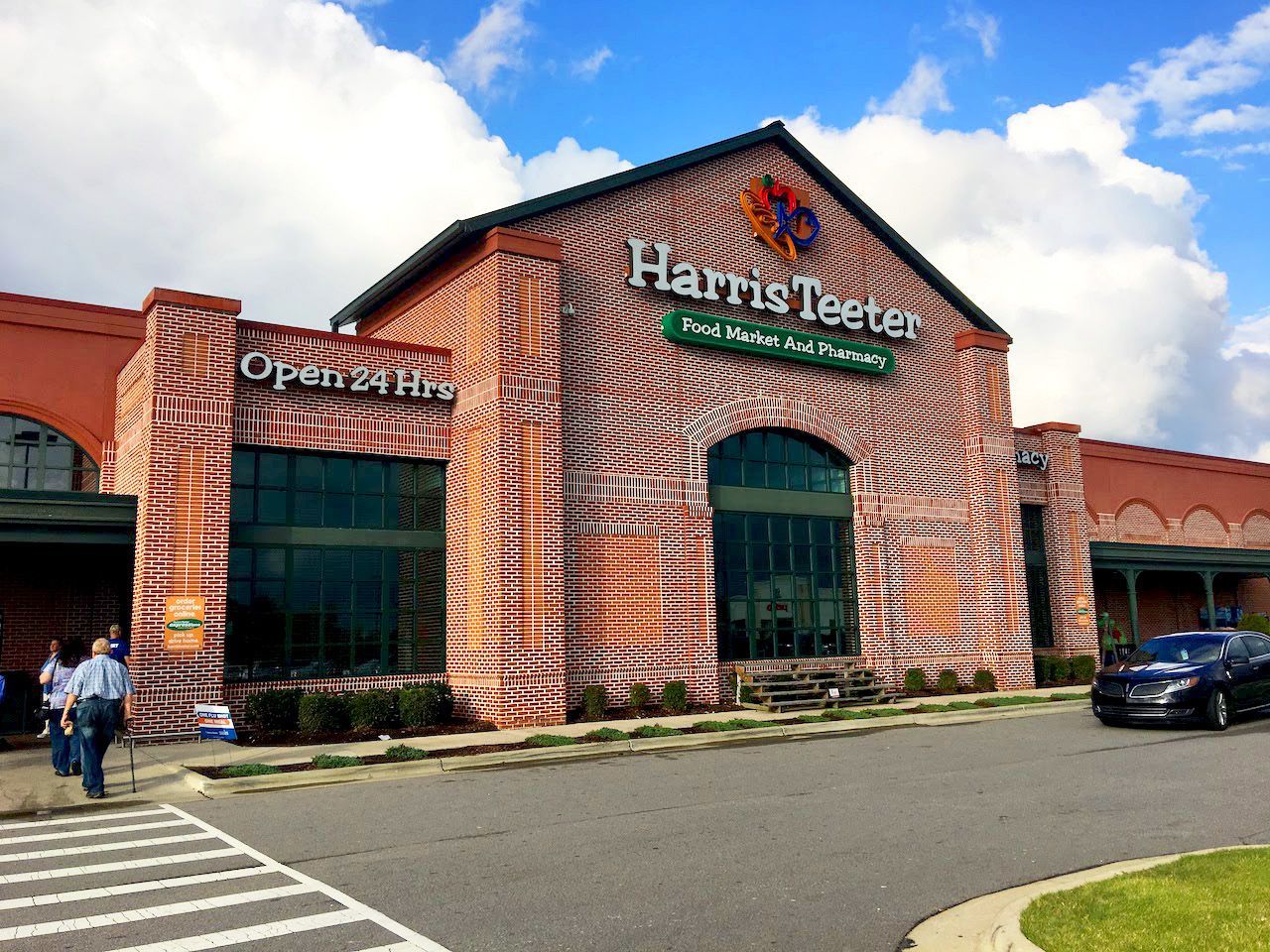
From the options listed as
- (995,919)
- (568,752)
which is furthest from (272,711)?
(995,919)

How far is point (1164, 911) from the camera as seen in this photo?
6.03 meters

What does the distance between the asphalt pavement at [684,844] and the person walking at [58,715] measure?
2982 mm

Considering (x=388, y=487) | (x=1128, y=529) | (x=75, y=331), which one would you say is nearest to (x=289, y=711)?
(x=388, y=487)

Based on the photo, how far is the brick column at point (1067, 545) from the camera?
90.9 ft

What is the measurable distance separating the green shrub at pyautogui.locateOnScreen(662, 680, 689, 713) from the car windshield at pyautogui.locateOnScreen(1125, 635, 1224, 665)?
7705 millimetres

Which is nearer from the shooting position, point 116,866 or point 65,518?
point 116,866

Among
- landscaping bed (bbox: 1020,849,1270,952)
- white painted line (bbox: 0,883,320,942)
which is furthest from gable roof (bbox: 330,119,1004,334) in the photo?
landscaping bed (bbox: 1020,849,1270,952)

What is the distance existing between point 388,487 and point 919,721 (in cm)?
1073

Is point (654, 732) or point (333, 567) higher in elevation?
point (333, 567)

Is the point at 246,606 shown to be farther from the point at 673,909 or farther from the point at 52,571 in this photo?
the point at 673,909

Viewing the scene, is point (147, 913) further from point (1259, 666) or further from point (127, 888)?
point (1259, 666)

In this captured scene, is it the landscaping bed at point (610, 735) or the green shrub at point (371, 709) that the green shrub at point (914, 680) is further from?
the green shrub at point (371, 709)

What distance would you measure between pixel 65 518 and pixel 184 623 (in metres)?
2.48

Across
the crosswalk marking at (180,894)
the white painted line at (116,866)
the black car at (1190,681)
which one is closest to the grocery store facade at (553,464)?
the black car at (1190,681)
